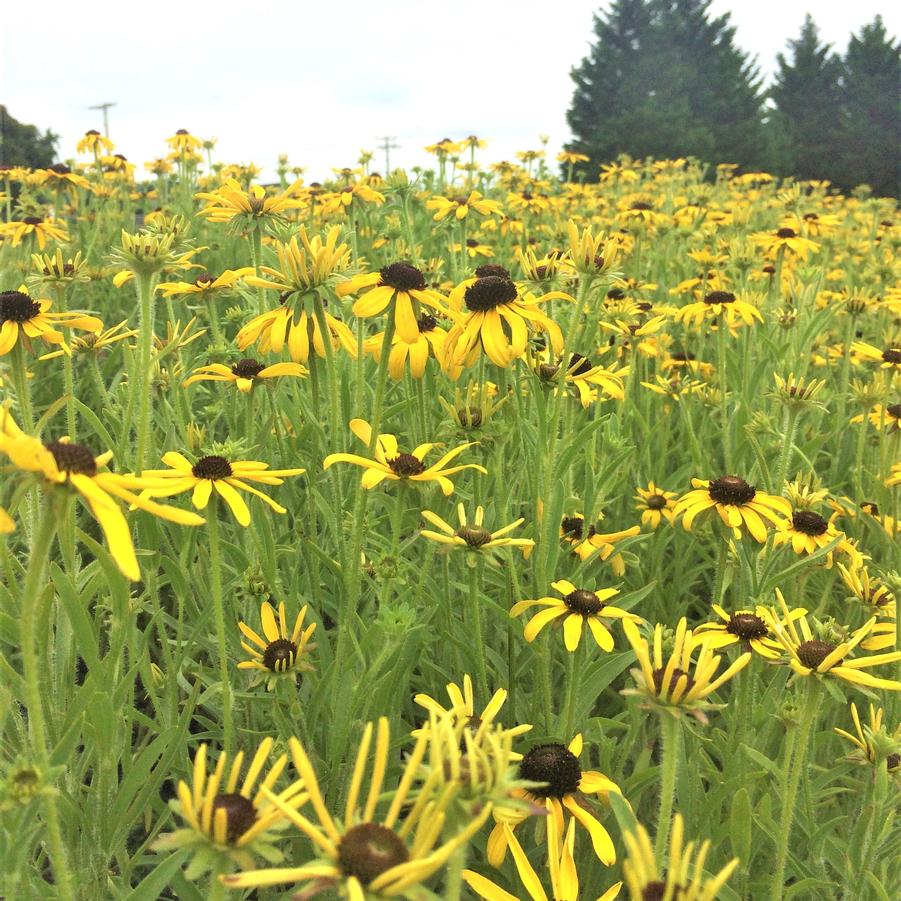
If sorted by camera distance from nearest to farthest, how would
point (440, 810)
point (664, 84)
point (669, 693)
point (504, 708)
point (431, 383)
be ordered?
point (440, 810) → point (669, 693) → point (504, 708) → point (431, 383) → point (664, 84)

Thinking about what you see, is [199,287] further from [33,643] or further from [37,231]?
[37,231]

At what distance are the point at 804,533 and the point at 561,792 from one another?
1.04m

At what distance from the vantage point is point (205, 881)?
136 cm

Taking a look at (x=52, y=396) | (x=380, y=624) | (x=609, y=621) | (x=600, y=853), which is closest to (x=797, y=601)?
(x=609, y=621)

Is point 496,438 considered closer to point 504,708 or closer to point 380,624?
point 504,708

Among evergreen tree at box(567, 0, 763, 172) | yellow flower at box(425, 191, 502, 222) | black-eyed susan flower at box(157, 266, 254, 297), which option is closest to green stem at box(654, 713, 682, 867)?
black-eyed susan flower at box(157, 266, 254, 297)

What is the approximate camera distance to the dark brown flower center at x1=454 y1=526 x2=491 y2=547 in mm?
1359

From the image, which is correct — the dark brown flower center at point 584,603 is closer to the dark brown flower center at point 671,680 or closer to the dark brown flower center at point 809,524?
the dark brown flower center at point 671,680

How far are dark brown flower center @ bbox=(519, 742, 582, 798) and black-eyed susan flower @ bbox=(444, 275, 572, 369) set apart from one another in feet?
2.36

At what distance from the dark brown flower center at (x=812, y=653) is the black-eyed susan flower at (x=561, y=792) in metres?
0.32

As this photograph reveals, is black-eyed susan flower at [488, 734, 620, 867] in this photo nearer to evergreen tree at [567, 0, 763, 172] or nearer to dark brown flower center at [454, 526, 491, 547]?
dark brown flower center at [454, 526, 491, 547]

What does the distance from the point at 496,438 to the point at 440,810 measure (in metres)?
1.19

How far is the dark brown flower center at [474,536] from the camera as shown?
136 centimetres

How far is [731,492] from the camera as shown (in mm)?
1701
